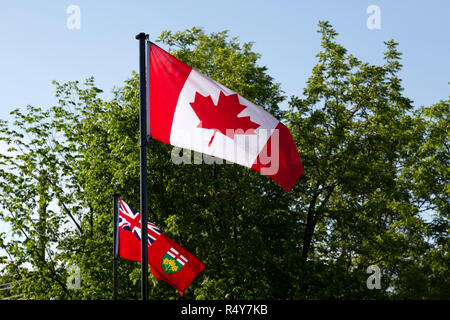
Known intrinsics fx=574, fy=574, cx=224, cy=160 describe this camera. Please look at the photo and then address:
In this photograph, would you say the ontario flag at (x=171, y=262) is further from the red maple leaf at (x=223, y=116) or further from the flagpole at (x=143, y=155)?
the red maple leaf at (x=223, y=116)

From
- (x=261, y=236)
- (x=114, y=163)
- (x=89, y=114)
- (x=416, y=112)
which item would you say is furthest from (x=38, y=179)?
(x=416, y=112)

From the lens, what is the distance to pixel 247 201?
18406 mm

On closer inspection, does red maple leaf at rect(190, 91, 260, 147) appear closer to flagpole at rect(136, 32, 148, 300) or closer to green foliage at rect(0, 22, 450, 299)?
flagpole at rect(136, 32, 148, 300)

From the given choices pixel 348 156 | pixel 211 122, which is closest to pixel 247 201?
pixel 348 156

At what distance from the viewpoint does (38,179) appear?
24109 millimetres

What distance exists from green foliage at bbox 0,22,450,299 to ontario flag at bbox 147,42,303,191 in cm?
912

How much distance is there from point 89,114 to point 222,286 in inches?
476

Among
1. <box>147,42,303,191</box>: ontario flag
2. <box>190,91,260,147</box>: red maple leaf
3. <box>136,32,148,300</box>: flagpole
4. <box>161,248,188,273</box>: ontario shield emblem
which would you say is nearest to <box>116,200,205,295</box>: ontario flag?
<box>161,248,188,273</box>: ontario shield emblem

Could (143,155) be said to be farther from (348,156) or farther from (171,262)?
(348,156)

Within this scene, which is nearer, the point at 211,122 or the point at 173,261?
the point at 211,122

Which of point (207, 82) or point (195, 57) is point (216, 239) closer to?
point (195, 57)

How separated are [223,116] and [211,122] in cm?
20

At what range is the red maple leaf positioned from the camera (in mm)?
8391

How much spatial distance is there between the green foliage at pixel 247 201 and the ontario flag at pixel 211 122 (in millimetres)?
9118
